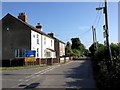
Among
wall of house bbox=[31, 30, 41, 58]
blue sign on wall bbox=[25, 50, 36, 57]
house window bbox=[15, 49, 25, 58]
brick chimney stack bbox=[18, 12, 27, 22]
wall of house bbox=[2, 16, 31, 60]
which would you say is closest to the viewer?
blue sign on wall bbox=[25, 50, 36, 57]

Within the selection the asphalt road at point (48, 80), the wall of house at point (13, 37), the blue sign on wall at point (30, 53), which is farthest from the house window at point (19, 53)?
the asphalt road at point (48, 80)

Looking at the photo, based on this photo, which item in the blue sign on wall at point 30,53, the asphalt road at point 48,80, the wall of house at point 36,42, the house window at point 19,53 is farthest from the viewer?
the wall of house at point 36,42

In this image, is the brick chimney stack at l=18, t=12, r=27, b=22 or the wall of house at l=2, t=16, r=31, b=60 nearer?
the wall of house at l=2, t=16, r=31, b=60

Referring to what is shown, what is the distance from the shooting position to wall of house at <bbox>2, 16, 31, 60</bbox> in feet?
148

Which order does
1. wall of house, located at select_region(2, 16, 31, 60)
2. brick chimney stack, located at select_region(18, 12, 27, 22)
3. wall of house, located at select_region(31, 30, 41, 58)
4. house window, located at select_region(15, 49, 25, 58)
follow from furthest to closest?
brick chimney stack, located at select_region(18, 12, 27, 22) → wall of house, located at select_region(31, 30, 41, 58) → wall of house, located at select_region(2, 16, 31, 60) → house window, located at select_region(15, 49, 25, 58)

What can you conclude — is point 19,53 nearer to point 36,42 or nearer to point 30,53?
point 30,53

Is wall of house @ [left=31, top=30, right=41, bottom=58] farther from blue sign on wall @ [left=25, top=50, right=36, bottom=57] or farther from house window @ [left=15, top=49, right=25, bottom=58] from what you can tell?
blue sign on wall @ [left=25, top=50, right=36, bottom=57]

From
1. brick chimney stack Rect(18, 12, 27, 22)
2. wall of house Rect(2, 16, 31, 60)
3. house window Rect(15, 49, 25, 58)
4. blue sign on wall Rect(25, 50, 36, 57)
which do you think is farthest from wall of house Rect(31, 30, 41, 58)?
brick chimney stack Rect(18, 12, 27, 22)

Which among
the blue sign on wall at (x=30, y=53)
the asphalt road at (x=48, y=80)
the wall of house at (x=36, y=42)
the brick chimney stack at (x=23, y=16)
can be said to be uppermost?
the brick chimney stack at (x=23, y=16)

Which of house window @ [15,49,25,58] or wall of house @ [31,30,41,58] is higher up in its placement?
wall of house @ [31,30,41,58]

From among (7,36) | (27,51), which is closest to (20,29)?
(7,36)

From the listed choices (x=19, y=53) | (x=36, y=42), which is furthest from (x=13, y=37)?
(x=36, y=42)

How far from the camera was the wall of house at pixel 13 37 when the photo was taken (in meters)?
45.1

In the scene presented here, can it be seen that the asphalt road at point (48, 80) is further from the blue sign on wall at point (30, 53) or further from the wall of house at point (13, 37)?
the wall of house at point (13, 37)
